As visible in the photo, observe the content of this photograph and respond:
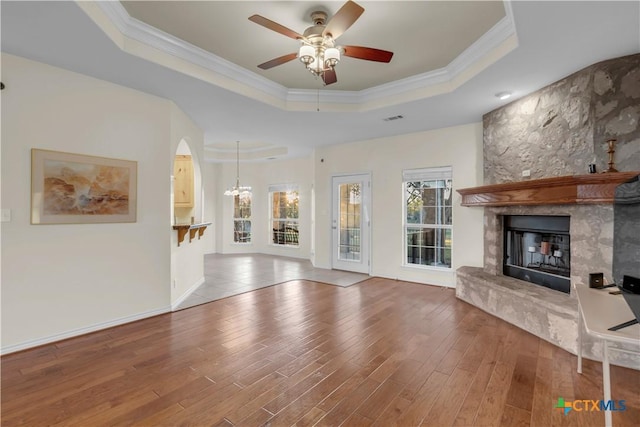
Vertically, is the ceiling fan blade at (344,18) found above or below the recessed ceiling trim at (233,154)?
below

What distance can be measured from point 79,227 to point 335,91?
351 centimetres

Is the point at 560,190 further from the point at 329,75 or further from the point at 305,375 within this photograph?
the point at 305,375

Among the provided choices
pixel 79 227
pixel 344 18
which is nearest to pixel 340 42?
pixel 344 18

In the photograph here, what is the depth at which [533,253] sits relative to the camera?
3.95 metres

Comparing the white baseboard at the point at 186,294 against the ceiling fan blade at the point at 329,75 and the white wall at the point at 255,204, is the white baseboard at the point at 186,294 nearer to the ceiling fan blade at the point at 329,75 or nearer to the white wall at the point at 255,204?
the ceiling fan blade at the point at 329,75

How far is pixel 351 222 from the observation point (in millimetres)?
6473

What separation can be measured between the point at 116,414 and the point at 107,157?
8.58 ft

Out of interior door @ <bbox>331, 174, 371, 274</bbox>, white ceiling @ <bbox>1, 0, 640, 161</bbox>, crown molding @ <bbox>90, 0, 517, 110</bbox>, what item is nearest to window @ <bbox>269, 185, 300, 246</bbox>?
interior door @ <bbox>331, 174, 371, 274</bbox>

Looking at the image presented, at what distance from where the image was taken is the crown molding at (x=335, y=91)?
9.07ft

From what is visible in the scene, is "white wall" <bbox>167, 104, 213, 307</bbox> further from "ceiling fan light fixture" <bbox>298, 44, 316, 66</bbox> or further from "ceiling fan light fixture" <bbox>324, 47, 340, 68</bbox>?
"ceiling fan light fixture" <bbox>324, 47, 340, 68</bbox>

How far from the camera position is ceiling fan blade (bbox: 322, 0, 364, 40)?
2.01 m

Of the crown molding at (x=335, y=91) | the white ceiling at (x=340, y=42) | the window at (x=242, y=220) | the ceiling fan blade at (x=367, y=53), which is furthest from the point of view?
the window at (x=242, y=220)

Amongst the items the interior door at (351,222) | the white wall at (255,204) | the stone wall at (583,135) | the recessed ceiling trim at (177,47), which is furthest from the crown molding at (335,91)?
the white wall at (255,204)

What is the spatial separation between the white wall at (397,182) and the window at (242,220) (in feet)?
10.9
